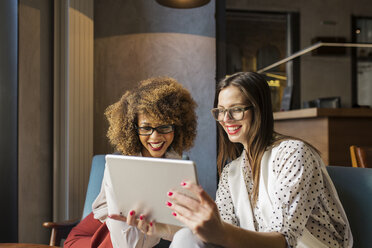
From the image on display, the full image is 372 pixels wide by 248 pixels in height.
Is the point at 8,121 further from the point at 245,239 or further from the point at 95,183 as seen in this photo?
the point at 245,239

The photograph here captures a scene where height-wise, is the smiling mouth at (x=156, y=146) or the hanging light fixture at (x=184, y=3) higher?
the hanging light fixture at (x=184, y=3)

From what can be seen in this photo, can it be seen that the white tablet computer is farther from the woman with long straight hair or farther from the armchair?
the armchair

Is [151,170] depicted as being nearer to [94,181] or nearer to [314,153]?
[314,153]

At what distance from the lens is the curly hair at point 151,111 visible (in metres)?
1.83

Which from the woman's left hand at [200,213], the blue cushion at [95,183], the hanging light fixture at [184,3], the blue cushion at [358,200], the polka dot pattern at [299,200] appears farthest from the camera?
the hanging light fixture at [184,3]

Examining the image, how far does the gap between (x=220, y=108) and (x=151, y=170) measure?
51cm

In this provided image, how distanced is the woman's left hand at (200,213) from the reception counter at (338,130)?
2.66 m

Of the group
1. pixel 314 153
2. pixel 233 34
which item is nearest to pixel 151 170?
pixel 314 153

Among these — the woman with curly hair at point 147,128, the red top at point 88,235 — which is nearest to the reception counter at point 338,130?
the woman with curly hair at point 147,128

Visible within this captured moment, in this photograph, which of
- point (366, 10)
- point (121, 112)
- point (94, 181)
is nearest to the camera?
point (121, 112)

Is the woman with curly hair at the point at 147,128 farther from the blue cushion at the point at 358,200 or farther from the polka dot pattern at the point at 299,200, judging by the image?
the blue cushion at the point at 358,200

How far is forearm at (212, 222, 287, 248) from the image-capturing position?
1.04 metres

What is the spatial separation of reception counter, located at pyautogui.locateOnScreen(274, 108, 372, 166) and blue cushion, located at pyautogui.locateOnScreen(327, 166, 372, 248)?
6.58ft

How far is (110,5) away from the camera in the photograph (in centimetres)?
300
